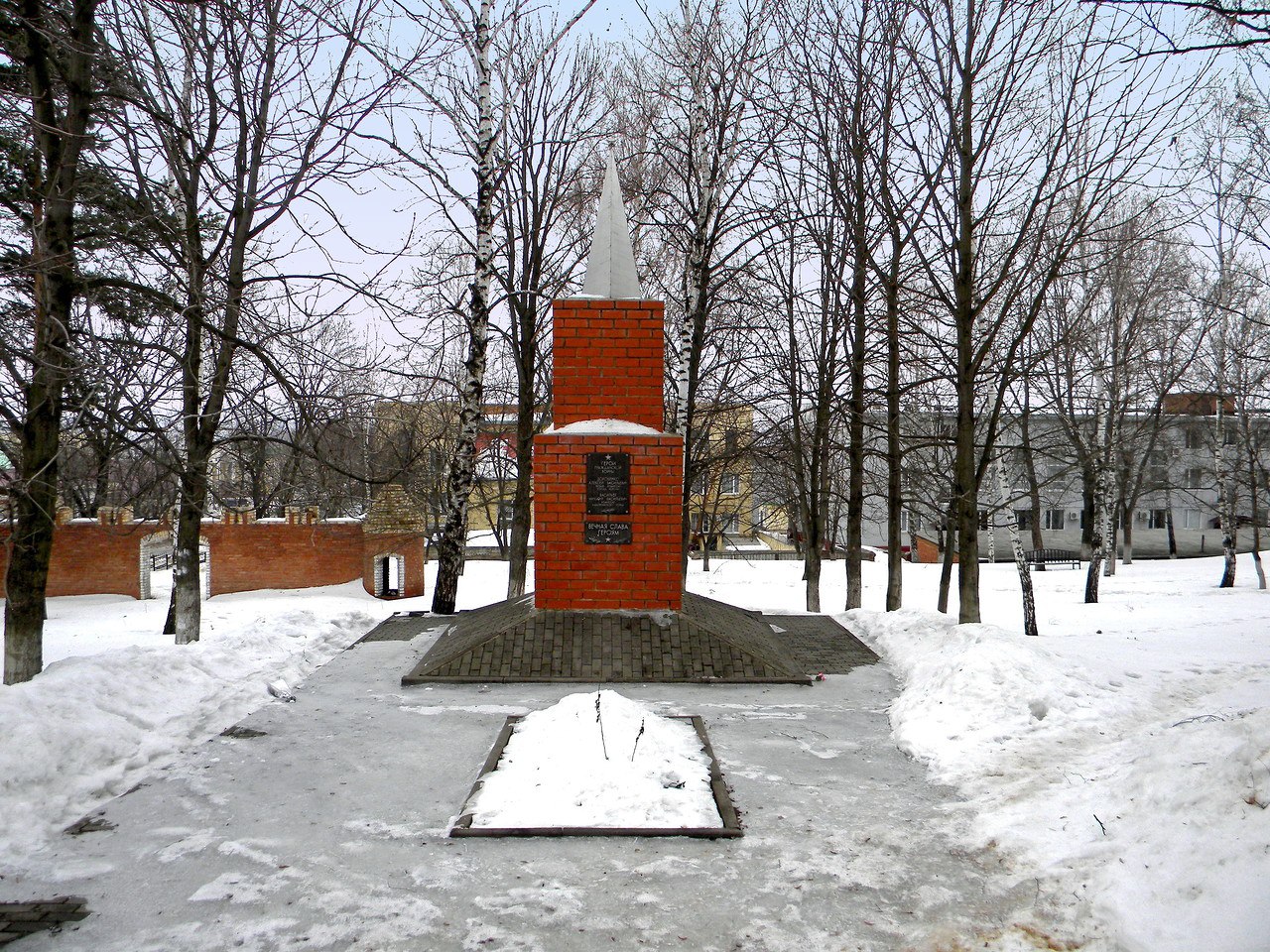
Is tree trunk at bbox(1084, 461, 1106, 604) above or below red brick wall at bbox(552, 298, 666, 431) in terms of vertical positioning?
below

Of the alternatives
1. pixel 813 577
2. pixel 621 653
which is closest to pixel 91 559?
pixel 813 577

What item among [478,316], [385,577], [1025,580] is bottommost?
[385,577]

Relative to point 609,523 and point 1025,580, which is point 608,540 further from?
point 1025,580

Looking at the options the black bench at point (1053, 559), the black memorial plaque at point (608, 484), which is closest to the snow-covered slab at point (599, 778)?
the black memorial plaque at point (608, 484)

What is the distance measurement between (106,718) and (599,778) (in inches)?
129

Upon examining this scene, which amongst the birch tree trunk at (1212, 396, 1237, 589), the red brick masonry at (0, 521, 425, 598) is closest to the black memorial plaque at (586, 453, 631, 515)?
the red brick masonry at (0, 521, 425, 598)

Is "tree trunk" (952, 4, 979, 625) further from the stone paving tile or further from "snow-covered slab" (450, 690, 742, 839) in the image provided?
the stone paving tile

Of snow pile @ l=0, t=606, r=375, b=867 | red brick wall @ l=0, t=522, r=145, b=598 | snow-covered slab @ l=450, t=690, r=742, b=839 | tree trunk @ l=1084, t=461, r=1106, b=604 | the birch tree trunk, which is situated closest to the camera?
snow-covered slab @ l=450, t=690, r=742, b=839

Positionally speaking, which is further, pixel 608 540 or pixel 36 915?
pixel 608 540

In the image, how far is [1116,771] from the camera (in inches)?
173

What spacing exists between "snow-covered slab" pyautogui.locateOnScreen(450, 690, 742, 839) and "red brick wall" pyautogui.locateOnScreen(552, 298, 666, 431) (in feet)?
11.6

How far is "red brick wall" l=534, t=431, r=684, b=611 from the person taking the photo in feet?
26.2

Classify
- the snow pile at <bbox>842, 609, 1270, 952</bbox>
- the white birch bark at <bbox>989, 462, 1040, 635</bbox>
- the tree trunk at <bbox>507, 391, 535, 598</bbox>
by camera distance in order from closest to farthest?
the snow pile at <bbox>842, 609, 1270, 952</bbox>
the white birch bark at <bbox>989, 462, 1040, 635</bbox>
the tree trunk at <bbox>507, 391, 535, 598</bbox>

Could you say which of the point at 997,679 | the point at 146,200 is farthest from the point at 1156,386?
the point at 146,200
